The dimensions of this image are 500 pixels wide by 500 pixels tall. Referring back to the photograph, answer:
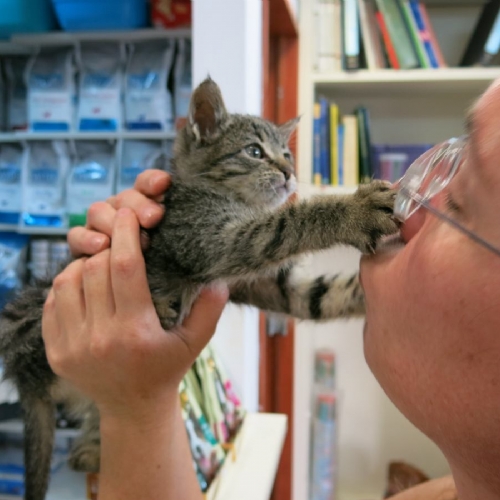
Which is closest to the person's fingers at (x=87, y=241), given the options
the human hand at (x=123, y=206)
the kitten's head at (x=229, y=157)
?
the human hand at (x=123, y=206)

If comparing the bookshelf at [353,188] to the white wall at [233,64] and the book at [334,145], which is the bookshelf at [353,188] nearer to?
the book at [334,145]

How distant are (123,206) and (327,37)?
4.25ft

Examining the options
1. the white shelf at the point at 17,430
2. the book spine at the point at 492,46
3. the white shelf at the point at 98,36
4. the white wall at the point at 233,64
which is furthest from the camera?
the white shelf at the point at 98,36

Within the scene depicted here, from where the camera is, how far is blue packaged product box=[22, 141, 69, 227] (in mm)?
2082

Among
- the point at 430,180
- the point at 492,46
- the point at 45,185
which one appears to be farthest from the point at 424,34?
the point at 45,185

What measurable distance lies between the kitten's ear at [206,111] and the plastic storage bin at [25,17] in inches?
55.9

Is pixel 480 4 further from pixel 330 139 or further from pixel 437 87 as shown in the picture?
pixel 330 139

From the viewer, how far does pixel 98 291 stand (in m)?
0.67

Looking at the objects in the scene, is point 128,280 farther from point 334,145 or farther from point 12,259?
point 12,259

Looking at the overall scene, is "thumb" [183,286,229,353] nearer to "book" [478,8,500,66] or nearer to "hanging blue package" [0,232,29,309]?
"book" [478,8,500,66]

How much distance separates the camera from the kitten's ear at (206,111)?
854 mm

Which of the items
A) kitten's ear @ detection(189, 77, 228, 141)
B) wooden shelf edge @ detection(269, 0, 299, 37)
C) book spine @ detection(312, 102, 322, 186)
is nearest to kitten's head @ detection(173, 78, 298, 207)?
kitten's ear @ detection(189, 77, 228, 141)

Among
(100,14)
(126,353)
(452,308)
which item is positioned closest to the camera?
(452,308)

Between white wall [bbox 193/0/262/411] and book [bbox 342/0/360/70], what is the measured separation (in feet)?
1.60
